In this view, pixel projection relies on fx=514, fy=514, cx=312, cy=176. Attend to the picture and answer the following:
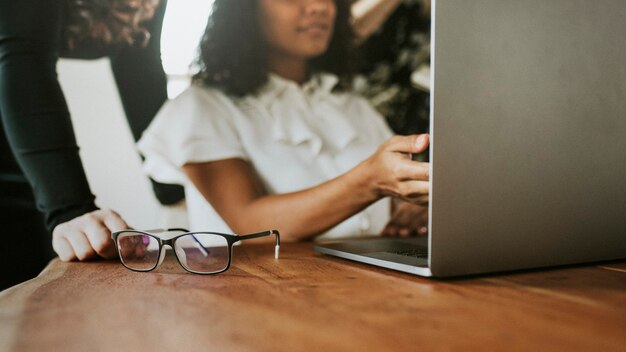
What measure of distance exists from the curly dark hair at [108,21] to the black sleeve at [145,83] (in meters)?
0.02

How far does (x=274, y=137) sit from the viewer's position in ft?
4.40

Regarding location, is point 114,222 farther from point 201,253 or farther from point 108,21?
point 108,21

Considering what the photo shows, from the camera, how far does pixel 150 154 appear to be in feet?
3.94

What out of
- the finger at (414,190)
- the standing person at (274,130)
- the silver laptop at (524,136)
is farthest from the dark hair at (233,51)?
the silver laptop at (524,136)

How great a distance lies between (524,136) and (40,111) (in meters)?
0.94

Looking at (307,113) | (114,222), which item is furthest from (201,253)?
(307,113)

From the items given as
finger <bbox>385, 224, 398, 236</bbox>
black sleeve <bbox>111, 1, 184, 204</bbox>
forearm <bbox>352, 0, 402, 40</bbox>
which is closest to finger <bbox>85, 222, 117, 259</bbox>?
black sleeve <bbox>111, 1, 184, 204</bbox>

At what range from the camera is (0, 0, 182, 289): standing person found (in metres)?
1.04

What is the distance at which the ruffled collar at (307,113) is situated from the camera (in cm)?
136

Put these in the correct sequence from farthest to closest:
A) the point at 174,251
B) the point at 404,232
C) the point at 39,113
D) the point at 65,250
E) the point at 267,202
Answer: the point at 404,232, the point at 267,202, the point at 39,113, the point at 65,250, the point at 174,251

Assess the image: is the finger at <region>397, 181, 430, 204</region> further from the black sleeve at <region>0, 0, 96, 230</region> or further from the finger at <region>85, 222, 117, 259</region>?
the black sleeve at <region>0, 0, 96, 230</region>

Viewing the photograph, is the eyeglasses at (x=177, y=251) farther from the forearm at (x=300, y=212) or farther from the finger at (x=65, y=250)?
the forearm at (x=300, y=212)

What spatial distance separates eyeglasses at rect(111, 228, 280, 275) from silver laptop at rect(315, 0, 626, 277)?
0.68 feet

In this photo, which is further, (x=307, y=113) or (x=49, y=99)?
(x=307, y=113)
